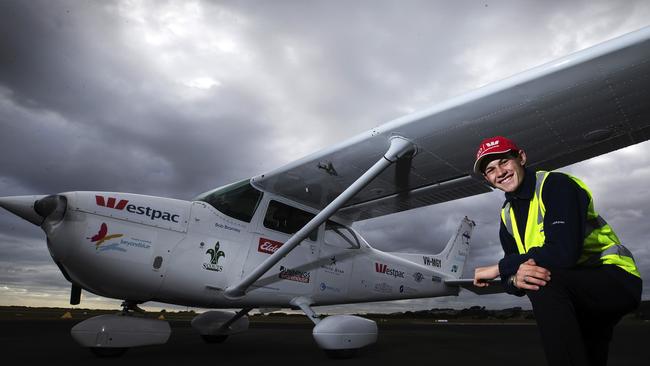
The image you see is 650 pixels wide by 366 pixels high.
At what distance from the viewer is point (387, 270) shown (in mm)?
7148

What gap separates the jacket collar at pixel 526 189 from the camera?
1.75 metres

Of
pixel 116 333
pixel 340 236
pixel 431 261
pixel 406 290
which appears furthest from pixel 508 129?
pixel 116 333

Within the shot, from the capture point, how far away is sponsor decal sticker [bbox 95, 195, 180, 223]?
15.0ft

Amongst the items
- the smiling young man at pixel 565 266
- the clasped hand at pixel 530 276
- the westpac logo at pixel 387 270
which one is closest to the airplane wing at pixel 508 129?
the westpac logo at pixel 387 270

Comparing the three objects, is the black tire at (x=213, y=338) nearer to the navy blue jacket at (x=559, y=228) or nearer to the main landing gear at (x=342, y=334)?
the main landing gear at (x=342, y=334)

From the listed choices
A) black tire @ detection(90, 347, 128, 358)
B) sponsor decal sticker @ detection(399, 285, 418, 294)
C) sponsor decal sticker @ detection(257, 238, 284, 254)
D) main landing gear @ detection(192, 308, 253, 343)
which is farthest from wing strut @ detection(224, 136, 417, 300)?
sponsor decal sticker @ detection(399, 285, 418, 294)

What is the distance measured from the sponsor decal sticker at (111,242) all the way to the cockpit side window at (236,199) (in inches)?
46.0

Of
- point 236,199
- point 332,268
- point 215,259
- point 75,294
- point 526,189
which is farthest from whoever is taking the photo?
point 332,268

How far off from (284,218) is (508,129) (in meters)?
3.42

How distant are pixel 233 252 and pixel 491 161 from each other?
13.6 feet

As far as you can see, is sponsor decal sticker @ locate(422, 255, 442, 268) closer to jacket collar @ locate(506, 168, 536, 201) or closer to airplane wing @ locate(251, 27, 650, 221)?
airplane wing @ locate(251, 27, 650, 221)

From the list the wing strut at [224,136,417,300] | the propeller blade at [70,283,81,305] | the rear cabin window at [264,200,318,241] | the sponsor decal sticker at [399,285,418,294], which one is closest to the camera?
the propeller blade at [70,283,81,305]

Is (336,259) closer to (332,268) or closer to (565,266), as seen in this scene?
(332,268)

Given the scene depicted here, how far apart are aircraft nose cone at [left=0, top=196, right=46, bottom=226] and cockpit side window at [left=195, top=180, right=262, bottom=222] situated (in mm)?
1958
